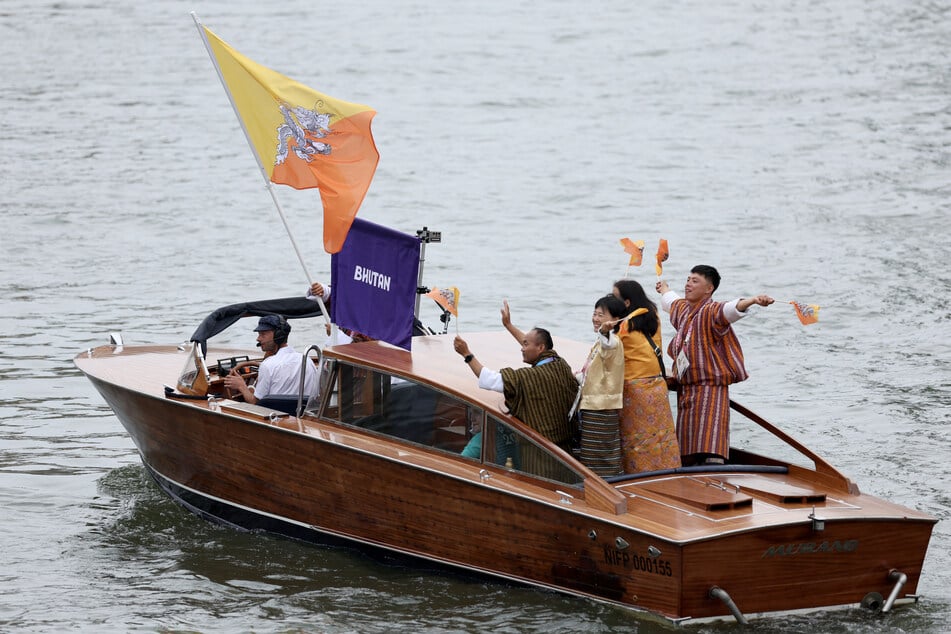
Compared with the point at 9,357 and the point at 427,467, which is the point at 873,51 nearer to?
the point at 9,357

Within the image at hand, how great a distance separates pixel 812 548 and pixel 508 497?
1.77 metres

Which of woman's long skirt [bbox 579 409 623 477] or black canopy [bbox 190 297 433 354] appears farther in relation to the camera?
black canopy [bbox 190 297 433 354]

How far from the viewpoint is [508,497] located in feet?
27.5

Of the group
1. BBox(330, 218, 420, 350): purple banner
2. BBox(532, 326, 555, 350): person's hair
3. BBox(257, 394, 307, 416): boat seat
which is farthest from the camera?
BBox(257, 394, 307, 416): boat seat

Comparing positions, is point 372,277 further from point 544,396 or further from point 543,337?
point 544,396

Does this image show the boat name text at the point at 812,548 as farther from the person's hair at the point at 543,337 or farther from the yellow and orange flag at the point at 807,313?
the person's hair at the point at 543,337

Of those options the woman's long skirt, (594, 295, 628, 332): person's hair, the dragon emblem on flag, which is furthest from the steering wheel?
(594, 295, 628, 332): person's hair

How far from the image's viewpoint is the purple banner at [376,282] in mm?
9438

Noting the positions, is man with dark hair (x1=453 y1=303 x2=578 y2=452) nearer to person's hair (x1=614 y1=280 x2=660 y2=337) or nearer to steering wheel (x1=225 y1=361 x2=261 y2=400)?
person's hair (x1=614 y1=280 x2=660 y2=337)

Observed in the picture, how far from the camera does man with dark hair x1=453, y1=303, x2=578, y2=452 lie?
8.61 meters

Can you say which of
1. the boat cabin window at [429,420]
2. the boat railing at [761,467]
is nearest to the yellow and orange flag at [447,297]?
the boat cabin window at [429,420]

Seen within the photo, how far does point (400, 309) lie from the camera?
9.52 m

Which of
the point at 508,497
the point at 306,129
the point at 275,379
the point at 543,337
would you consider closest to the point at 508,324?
the point at 543,337

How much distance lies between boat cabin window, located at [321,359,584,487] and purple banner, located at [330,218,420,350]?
0.40 m
